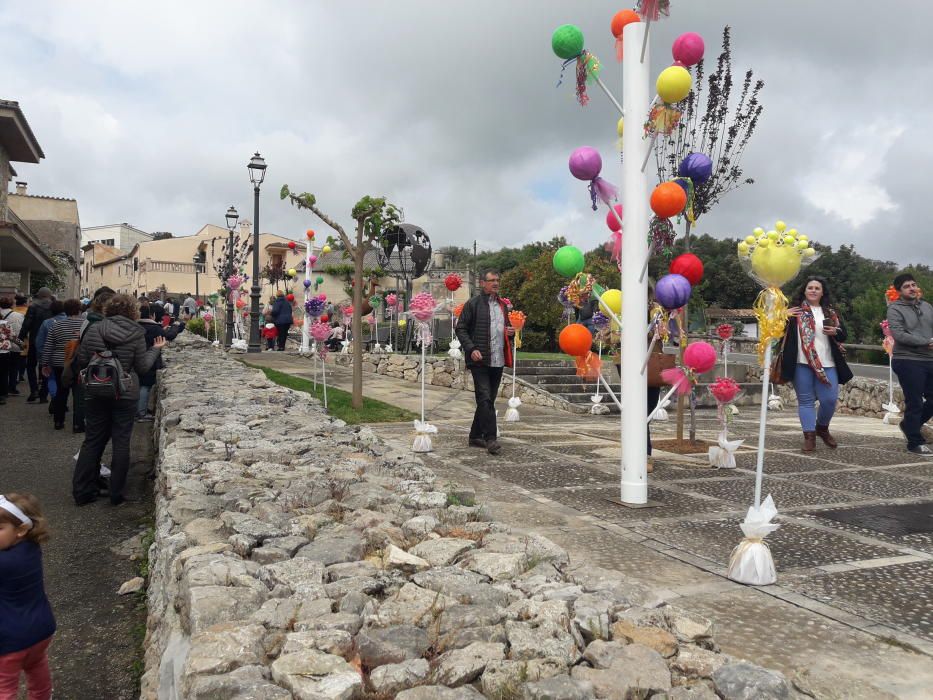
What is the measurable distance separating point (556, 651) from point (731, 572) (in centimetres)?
157

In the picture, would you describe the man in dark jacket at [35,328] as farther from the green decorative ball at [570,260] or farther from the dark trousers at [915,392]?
the dark trousers at [915,392]

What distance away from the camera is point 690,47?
4.49 metres

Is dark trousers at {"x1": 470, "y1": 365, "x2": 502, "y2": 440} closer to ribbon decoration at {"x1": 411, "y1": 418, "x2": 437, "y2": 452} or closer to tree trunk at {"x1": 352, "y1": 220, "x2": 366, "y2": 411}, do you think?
ribbon decoration at {"x1": 411, "y1": 418, "x2": 437, "y2": 452}

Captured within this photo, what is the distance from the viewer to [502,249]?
77062 mm

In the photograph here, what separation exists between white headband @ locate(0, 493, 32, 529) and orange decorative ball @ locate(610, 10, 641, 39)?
15.2ft

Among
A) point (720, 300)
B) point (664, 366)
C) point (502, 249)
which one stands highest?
point (502, 249)

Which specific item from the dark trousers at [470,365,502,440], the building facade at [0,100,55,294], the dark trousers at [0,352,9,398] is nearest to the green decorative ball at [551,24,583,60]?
the dark trousers at [470,365,502,440]

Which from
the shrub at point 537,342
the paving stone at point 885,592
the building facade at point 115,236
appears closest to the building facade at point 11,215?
the paving stone at point 885,592

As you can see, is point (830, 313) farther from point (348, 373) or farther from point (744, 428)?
A: point (348, 373)

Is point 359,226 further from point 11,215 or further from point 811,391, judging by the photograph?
point 11,215

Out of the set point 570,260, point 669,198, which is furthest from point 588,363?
point 669,198

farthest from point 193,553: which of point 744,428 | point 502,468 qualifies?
point 744,428

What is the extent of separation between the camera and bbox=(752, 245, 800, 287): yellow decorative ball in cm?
368

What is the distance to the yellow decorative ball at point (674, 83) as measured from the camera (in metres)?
4.32
